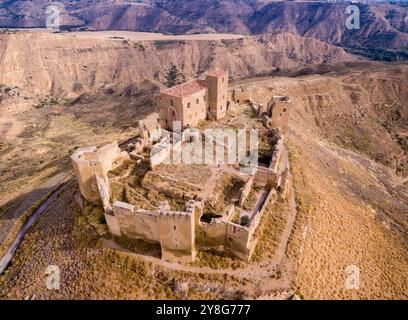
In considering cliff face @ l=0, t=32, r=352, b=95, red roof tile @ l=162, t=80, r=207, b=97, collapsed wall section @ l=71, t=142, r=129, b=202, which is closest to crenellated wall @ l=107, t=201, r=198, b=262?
collapsed wall section @ l=71, t=142, r=129, b=202

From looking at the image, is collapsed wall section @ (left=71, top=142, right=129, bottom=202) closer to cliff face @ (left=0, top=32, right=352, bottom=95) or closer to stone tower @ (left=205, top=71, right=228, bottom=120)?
stone tower @ (left=205, top=71, right=228, bottom=120)

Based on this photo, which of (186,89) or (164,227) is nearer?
(164,227)

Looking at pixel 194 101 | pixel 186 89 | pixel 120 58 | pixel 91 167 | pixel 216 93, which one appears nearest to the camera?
pixel 91 167

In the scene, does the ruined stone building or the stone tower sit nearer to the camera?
the ruined stone building

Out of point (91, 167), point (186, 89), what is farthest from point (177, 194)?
point (186, 89)

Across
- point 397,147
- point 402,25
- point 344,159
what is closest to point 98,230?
point 344,159

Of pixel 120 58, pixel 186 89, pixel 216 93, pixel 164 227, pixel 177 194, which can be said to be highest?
pixel 186 89

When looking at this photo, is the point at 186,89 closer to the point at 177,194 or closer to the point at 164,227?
the point at 177,194

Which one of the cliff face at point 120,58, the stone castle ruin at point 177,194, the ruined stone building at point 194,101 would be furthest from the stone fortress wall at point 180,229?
the cliff face at point 120,58
